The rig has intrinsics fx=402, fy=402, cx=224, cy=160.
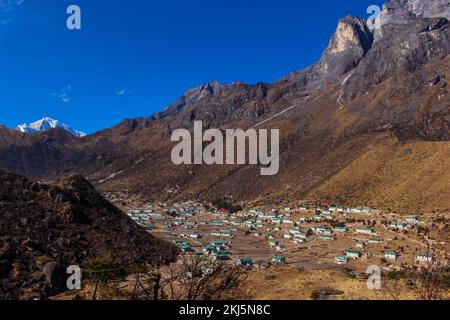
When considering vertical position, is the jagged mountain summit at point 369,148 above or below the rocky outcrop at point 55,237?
above

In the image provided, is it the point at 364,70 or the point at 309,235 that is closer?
the point at 309,235

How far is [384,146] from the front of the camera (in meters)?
117

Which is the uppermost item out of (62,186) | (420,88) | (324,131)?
(420,88)

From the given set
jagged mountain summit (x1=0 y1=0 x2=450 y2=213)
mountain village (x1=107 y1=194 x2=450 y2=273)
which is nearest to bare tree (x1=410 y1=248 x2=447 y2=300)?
mountain village (x1=107 y1=194 x2=450 y2=273)

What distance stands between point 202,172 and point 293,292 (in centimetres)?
13920

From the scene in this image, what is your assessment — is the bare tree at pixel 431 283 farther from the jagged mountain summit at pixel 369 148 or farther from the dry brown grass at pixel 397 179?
the jagged mountain summit at pixel 369 148

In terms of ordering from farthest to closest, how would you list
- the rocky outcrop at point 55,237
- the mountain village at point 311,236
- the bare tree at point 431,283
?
the mountain village at point 311,236, the rocky outcrop at point 55,237, the bare tree at point 431,283

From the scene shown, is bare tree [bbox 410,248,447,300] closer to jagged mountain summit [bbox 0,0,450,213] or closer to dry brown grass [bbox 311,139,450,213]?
dry brown grass [bbox 311,139,450,213]

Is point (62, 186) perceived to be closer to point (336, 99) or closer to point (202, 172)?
point (202, 172)

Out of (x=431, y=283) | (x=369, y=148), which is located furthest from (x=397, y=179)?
(x=431, y=283)

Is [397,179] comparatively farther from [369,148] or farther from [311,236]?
[311,236]

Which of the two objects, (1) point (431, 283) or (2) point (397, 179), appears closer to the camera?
(1) point (431, 283)

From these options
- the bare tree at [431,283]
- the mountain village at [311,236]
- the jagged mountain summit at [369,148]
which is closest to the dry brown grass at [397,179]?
the jagged mountain summit at [369,148]
